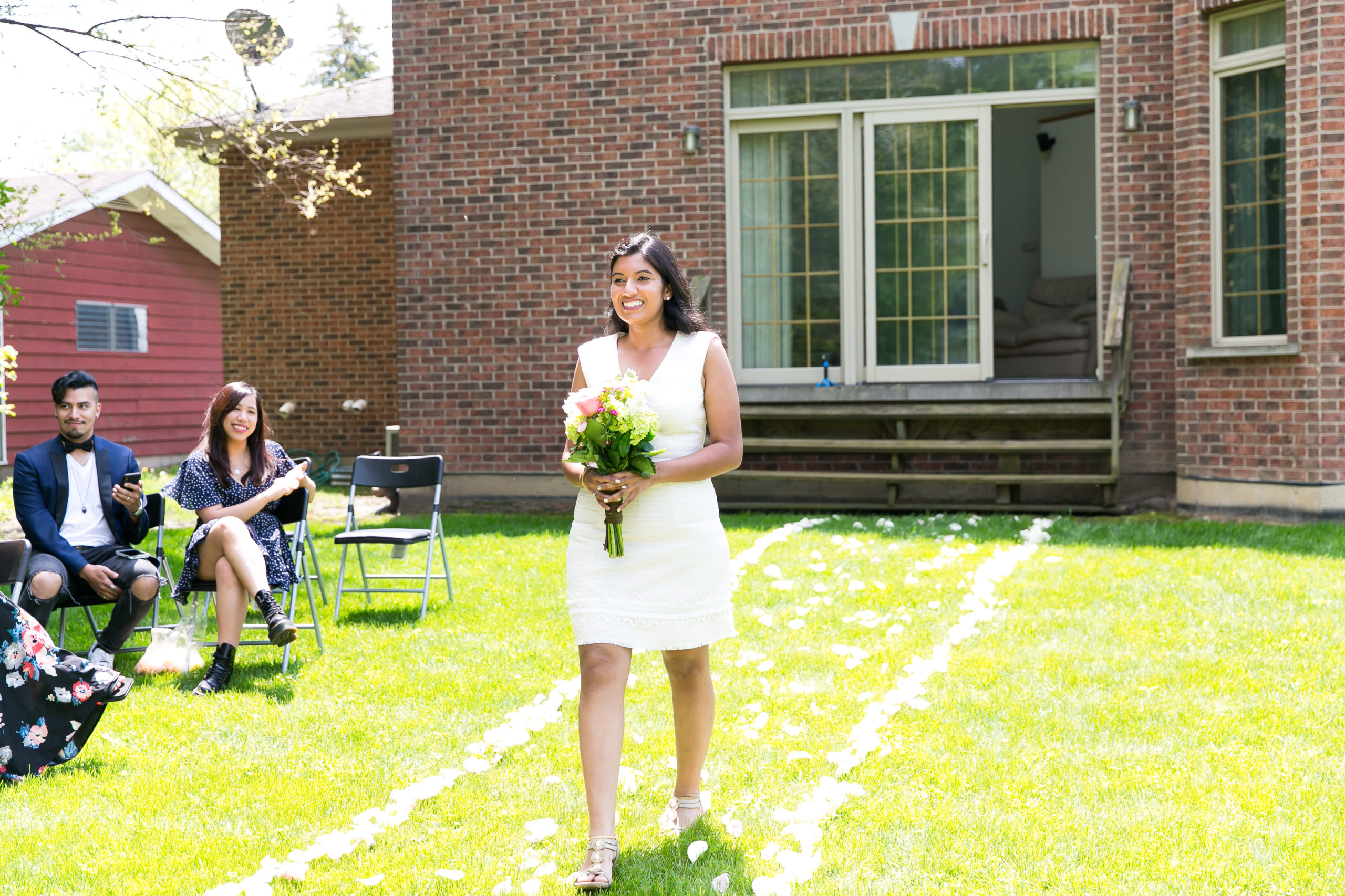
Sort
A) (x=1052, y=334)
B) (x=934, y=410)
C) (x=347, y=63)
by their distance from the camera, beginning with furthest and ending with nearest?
(x=347, y=63), (x=1052, y=334), (x=934, y=410)

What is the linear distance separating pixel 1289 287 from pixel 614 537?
288 inches

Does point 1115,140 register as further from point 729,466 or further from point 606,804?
point 606,804

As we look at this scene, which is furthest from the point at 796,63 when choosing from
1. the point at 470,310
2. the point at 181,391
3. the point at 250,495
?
the point at 181,391

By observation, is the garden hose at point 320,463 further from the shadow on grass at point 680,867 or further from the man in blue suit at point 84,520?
the shadow on grass at point 680,867

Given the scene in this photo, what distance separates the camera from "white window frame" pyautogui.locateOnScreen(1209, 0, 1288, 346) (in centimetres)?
927

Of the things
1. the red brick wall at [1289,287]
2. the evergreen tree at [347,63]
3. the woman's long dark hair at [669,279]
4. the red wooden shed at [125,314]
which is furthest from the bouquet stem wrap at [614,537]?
the evergreen tree at [347,63]

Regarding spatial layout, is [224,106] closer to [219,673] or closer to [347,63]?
[219,673]

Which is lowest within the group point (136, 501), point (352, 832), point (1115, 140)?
point (352, 832)

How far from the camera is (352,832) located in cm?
360

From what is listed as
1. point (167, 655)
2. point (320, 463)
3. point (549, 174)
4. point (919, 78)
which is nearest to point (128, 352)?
point (320, 463)

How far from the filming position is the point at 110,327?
18.1m

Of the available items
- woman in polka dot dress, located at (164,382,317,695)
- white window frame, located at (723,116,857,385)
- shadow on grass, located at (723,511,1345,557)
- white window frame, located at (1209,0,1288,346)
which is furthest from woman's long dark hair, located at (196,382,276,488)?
white window frame, located at (1209,0,1288,346)

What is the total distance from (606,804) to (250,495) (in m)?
3.19

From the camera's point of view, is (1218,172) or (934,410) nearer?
(1218,172)
